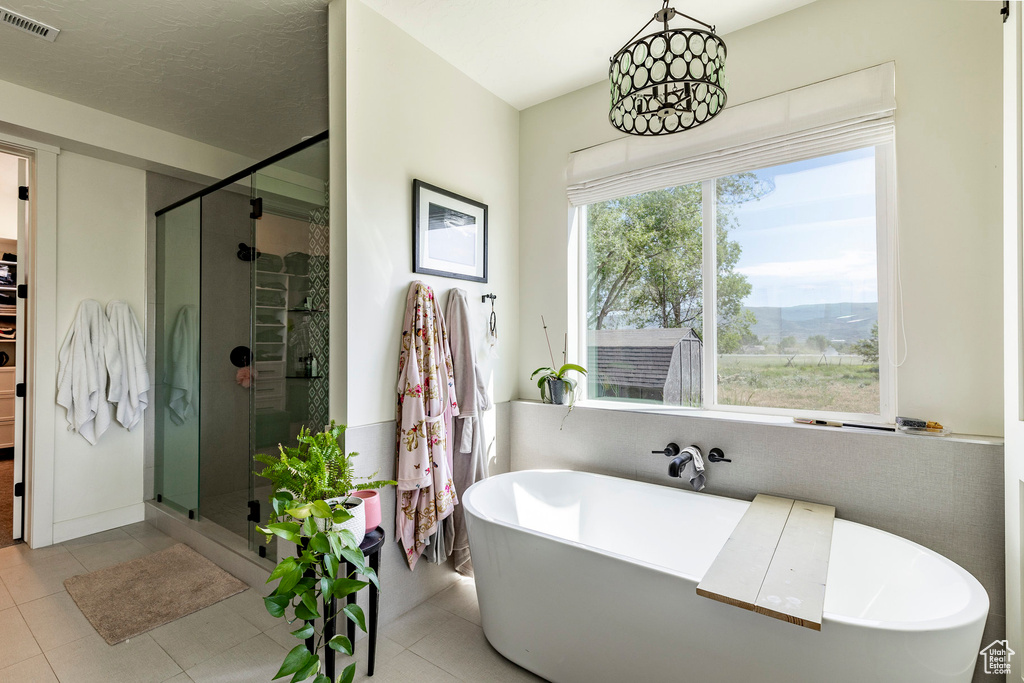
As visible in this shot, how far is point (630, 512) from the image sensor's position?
226cm

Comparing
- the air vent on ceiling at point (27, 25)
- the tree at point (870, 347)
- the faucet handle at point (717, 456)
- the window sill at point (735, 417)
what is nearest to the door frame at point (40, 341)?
the air vent on ceiling at point (27, 25)

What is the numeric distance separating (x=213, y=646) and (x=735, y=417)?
2.48 metres

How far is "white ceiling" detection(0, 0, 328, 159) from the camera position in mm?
2023

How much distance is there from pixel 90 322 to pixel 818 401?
13.8ft

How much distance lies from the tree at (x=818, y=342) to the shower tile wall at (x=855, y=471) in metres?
0.38

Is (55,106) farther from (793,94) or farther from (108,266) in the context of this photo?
(793,94)

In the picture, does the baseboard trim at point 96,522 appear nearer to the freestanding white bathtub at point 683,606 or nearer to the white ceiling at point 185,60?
the white ceiling at point 185,60

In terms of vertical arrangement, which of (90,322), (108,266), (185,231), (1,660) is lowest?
(1,660)

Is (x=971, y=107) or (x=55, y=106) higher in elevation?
(x=55, y=106)

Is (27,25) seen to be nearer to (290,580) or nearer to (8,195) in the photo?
(290,580)

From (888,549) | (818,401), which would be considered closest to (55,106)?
(818,401)

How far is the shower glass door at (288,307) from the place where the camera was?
7.36 feet

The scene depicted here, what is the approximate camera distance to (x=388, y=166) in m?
2.17

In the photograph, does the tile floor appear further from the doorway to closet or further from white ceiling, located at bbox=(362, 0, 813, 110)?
white ceiling, located at bbox=(362, 0, 813, 110)
